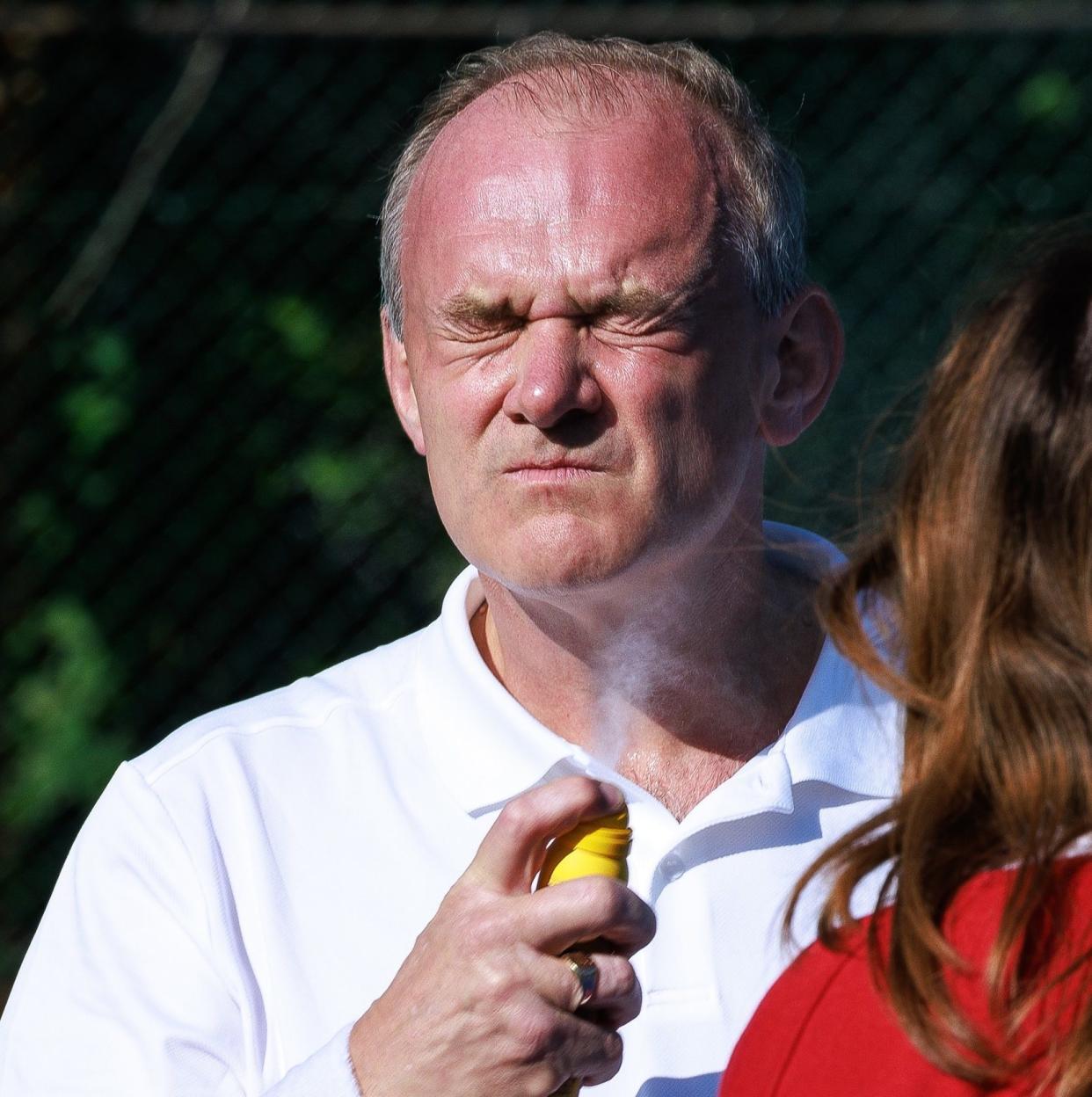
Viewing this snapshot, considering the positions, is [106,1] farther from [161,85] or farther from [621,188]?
[621,188]

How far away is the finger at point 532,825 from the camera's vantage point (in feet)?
4.15

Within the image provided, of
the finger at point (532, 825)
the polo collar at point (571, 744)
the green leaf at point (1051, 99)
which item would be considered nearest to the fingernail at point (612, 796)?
the finger at point (532, 825)

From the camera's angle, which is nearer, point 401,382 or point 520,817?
point 520,817

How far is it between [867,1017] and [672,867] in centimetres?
64

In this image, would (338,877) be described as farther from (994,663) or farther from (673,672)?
(994,663)

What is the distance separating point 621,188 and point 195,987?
0.99 metres

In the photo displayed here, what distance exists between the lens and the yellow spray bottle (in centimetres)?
128

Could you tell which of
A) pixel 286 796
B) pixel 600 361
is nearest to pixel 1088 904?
pixel 600 361

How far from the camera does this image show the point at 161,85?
144 inches

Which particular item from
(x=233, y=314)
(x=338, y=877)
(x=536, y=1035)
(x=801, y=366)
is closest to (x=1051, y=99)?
(x=233, y=314)

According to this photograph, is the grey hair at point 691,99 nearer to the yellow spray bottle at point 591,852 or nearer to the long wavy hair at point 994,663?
the long wavy hair at point 994,663

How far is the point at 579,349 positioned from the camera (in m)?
1.78

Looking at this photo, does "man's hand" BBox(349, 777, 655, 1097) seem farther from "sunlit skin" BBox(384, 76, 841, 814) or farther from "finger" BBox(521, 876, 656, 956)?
"sunlit skin" BBox(384, 76, 841, 814)

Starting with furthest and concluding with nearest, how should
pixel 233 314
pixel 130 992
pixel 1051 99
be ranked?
pixel 1051 99 < pixel 233 314 < pixel 130 992
